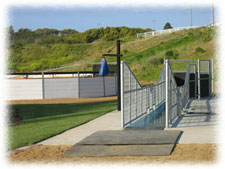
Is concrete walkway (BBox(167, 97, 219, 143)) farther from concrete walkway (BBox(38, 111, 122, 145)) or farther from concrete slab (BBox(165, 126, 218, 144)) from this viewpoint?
concrete walkway (BBox(38, 111, 122, 145))

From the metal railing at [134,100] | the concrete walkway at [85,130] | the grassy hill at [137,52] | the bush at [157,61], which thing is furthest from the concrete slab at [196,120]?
the bush at [157,61]

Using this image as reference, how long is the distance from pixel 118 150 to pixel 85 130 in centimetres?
302

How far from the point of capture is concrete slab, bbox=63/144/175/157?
7.20 meters

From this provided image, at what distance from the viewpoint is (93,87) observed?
27.4 meters

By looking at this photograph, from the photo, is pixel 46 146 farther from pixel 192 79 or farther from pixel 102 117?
pixel 192 79

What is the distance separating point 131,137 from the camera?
29.0 ft

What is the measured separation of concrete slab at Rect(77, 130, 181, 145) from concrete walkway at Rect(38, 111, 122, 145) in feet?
1.23

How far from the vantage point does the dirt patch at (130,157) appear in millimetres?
6629

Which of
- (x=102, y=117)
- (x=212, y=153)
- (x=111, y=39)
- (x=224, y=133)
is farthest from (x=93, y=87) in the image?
(x=111, y=39)

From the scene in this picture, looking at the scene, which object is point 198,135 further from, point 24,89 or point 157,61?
point 157,61

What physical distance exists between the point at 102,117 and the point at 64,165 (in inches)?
260

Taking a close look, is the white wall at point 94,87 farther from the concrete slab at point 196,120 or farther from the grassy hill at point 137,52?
the concrete slab at point 196,120

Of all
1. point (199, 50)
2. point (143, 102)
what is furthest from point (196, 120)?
point (199, 50)

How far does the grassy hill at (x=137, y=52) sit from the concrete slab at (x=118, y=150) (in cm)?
3039
